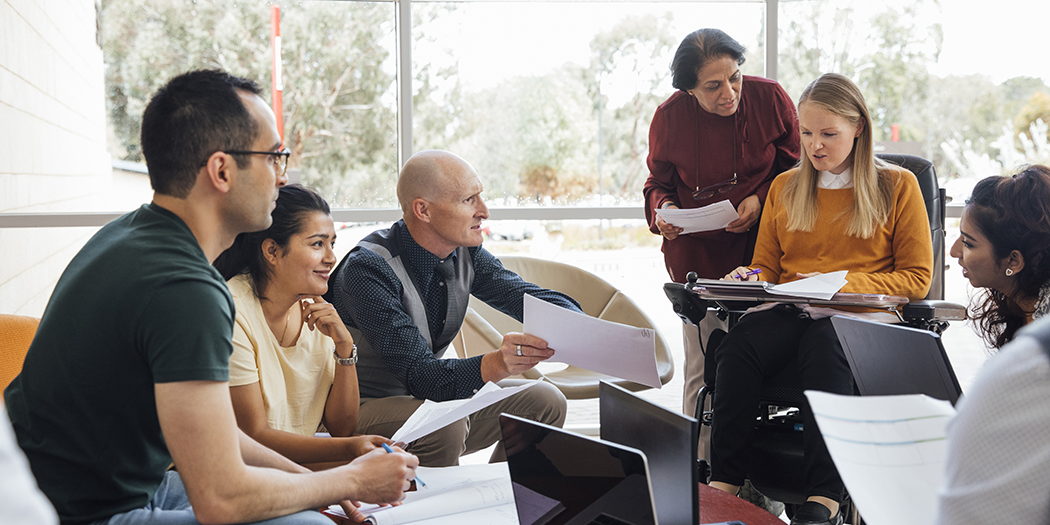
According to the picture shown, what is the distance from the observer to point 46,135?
336cm

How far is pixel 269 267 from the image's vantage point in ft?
6.20

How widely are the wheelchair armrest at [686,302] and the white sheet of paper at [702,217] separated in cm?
30

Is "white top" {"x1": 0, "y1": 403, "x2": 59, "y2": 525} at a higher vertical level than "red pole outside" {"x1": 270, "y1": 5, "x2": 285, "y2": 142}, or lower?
lower

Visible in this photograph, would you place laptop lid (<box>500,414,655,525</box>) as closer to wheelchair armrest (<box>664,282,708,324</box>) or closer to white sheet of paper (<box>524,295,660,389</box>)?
white sheet of paper (<box>524,295,660,389</box>)

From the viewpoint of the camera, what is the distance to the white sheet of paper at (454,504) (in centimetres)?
143

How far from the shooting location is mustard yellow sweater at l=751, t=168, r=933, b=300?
2246 mm

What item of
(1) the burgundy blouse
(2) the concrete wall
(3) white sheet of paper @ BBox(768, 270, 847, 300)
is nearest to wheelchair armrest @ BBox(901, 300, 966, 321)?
(3) white sheet of paper @ BBox(768, 270, 847, 300)

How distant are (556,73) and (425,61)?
0.65 meters

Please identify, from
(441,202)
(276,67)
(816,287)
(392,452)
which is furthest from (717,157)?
(276,67)

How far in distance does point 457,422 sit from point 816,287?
1025 mm

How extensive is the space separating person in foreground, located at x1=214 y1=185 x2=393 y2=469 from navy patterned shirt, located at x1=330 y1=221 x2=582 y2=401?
120mm

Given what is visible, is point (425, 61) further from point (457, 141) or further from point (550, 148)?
point (550, 148)

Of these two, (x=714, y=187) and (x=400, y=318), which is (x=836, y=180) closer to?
(x=714, y=187)

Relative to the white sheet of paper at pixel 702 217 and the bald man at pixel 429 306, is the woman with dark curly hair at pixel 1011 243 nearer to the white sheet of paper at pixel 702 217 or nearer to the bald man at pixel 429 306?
the white sheet of paper at pixel 702 217
